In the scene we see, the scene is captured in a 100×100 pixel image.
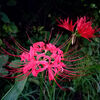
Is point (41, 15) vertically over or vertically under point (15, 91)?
over

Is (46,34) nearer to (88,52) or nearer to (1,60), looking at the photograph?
(88,52)

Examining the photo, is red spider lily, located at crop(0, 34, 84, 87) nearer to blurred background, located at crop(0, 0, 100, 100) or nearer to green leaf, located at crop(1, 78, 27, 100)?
green leaf, located at crop(1, 78, 27, 100)

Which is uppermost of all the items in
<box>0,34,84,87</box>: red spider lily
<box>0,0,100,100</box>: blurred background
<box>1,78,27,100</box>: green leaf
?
<box>0,0,100,100</box>: blurred background

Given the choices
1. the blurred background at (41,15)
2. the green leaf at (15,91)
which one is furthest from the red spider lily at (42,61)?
the blurred background at (41,15)

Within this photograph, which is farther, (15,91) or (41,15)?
(41,15)

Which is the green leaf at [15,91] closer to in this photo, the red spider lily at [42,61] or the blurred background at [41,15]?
the red spider lily at [42,61]

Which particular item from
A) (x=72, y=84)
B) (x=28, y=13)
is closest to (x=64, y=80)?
(x=72, y=84)

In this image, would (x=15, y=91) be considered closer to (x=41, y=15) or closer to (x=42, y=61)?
(x=42, y=61)

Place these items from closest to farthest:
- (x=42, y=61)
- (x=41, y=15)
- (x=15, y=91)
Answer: (x=42, y=61), (x=15, y=91), (x=41, y=15)

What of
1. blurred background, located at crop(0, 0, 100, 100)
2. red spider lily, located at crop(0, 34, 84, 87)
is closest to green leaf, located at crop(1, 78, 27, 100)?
red spider lily, located at crop(0, 34, 84, 87)

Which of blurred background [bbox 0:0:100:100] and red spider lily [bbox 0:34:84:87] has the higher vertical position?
blurred background [bbox 0:0:100:100]

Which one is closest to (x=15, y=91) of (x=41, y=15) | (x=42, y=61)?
(x=42, y=61)
